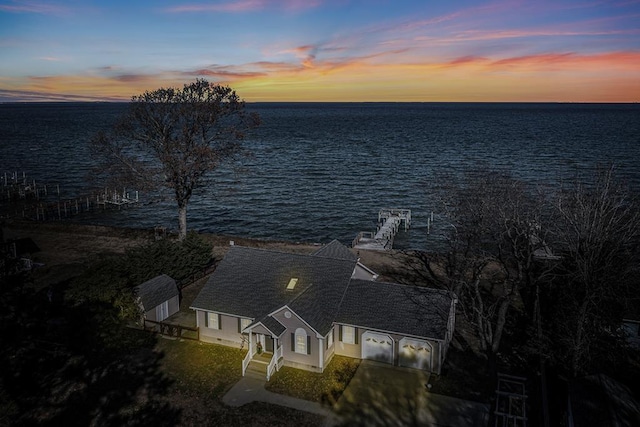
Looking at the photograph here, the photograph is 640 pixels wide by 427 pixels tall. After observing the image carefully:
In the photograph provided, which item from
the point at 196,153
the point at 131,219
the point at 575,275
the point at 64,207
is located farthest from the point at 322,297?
the point at 64,207

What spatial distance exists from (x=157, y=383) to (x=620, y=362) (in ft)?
78.6

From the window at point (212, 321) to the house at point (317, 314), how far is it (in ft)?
0.20

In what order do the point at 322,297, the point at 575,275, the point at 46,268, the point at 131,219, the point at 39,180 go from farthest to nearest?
the point at 39,180 → the point at 131,219 → the point at 46,268 → the point at 322,297 → the point at 575,275

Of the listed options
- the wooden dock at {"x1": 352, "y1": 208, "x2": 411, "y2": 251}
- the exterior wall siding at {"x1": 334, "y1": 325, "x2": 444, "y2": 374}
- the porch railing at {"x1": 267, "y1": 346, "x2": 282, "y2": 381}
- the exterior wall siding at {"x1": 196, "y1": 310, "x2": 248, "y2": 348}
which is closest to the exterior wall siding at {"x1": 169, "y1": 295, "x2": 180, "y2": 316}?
the exterior wall siding at {"x1": 196, "y1": 310, "x2": 248, "y2": 348}

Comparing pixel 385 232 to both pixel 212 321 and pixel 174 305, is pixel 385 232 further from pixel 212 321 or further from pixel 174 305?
pixel 212 321

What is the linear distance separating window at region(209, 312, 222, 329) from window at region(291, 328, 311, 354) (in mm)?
5337

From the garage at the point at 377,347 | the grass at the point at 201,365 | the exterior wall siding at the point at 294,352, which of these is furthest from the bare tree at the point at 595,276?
the grass at the point at 201,365

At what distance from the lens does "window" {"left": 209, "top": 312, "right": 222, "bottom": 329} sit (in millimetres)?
30016

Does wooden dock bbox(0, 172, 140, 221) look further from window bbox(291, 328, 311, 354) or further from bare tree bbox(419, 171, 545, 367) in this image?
window bbox(291, 328, 311, 354)

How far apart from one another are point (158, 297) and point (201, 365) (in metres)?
7.03

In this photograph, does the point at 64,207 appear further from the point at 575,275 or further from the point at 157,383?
the point at 575,275

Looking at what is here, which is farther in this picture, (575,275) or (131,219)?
(131,219)

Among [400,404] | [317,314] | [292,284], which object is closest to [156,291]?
[292,284]

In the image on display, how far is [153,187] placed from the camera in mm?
42594
